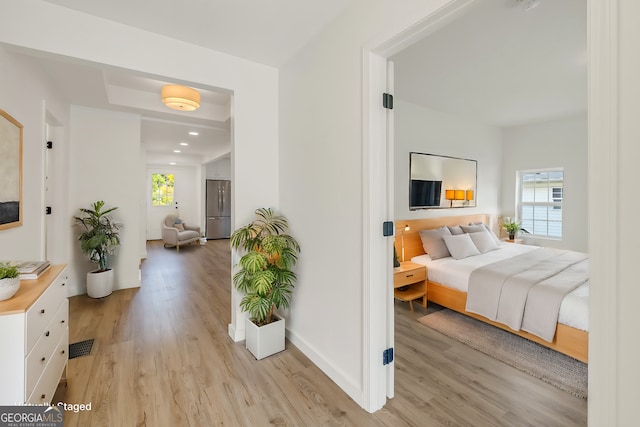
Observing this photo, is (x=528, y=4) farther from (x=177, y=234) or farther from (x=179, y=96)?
(x=177, y=234)

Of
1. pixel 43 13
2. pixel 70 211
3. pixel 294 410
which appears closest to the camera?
pixel 294 410

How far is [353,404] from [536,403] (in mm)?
1221

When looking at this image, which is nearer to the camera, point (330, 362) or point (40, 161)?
point (330, 362)

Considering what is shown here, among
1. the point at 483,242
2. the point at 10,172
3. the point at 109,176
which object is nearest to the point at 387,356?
the point at 10,172

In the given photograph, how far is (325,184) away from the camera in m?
2.16

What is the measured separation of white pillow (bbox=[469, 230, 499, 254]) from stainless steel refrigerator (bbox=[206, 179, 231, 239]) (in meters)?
7.24

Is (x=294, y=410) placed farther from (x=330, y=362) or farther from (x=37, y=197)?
(x=37, y=197)

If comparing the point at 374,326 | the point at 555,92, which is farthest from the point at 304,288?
the point at 555,92

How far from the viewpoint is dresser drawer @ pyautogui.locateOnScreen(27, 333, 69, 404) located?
4.63ft

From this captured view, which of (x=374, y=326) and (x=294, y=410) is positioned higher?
(x=374, y=326)

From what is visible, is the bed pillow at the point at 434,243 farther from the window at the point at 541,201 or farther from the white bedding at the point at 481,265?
the window at the point at 541,201

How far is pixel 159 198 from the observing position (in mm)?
8711

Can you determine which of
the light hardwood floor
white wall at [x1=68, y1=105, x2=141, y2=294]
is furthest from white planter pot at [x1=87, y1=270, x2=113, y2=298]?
the light hardwood floor

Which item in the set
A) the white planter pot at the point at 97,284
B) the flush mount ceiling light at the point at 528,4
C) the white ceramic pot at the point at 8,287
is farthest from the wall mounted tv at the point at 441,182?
the white planter pot at the point at 97,284
